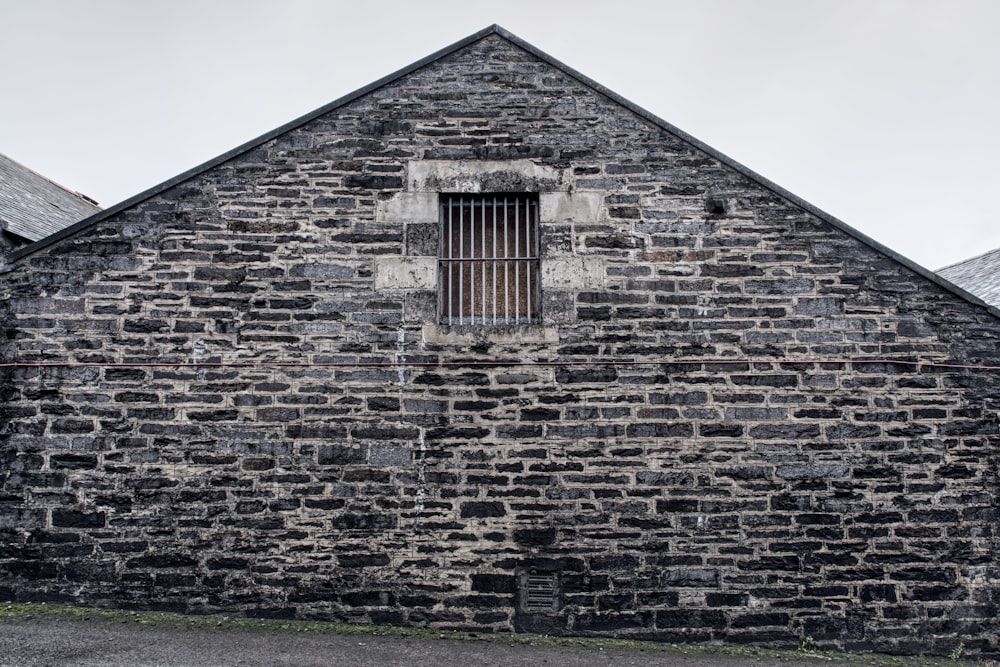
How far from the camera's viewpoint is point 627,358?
19.3 ft

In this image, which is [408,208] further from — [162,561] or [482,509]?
[162,561]

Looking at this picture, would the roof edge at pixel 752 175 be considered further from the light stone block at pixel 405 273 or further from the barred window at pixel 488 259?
the light stone block at pixel 405 273

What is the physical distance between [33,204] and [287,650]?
349 inches

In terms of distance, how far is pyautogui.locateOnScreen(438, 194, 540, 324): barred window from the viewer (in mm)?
6062

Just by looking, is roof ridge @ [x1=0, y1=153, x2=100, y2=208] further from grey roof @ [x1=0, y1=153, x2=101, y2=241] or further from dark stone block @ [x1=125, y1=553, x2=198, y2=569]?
dark stone block @ [x1=125, y1=553, x2=198, y2=569]

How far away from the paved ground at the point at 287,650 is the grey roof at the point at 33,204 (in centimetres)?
549

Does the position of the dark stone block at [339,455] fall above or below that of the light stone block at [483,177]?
below

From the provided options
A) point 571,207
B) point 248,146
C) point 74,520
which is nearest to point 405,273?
point 571,207

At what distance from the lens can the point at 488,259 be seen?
6.09 metres

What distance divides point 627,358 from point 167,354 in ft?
13.0

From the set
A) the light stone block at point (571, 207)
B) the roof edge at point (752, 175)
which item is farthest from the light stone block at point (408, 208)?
the roof edge at point (752, 175)

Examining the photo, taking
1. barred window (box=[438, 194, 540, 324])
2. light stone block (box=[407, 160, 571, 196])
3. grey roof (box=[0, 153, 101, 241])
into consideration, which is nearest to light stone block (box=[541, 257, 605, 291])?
barred window (box=[438, 194, 540, 324])

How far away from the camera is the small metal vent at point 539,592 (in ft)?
18.1

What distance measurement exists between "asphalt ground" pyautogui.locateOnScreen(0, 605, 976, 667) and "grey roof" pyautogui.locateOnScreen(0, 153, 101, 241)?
545 cm
